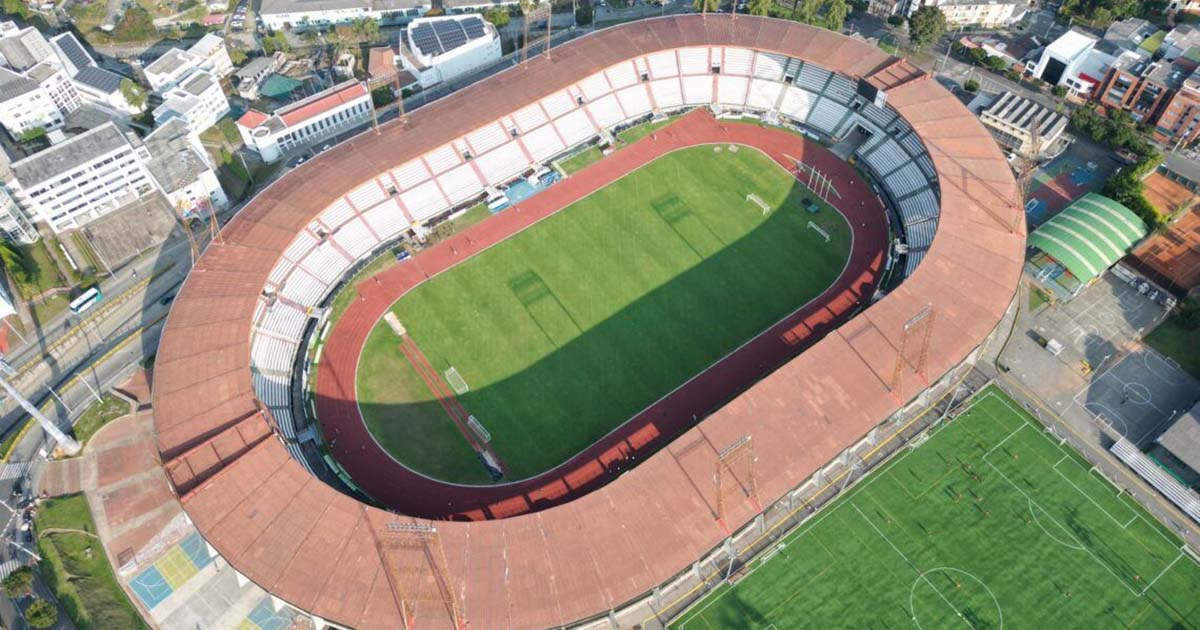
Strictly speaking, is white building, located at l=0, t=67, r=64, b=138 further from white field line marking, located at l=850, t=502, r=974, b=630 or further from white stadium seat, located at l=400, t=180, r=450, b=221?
white field line marking, located at l=850, t=502, r=974, b=630

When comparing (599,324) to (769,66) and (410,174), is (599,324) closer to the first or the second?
(410,174)

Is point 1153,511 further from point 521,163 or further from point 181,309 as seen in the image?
point 181,309

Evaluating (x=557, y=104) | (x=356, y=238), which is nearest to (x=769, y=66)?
(x=557, y=104)

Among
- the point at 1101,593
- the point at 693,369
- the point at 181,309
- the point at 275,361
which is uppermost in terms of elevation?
the point at 181,309

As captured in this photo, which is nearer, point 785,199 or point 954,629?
point 954,629

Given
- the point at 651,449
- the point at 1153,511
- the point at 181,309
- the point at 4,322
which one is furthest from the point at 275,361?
the point at 1153,511

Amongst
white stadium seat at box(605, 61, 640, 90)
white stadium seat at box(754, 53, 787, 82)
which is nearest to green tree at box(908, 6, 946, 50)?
white stadium seat at box(754, 53, 787, 82)
